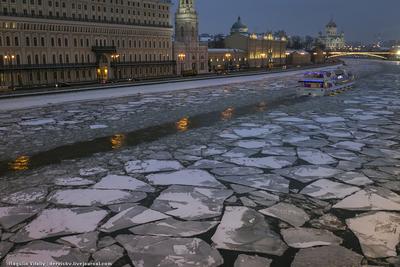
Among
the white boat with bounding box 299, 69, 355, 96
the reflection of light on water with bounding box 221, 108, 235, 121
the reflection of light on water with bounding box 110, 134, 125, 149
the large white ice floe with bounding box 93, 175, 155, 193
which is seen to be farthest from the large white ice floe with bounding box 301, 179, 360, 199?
the white boat with bounding box 299, 69, 355, 96

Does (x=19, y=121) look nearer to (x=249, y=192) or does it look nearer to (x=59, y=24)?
(x=249, y=192)

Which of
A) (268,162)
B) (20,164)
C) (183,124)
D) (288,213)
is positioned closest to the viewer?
(288,213)

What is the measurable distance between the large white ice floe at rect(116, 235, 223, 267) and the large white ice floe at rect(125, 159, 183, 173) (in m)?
4.04

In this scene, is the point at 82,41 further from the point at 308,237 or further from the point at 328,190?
the point at 308,237

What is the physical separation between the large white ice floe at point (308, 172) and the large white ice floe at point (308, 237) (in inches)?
111

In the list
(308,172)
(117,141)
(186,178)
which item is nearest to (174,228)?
(186,178)

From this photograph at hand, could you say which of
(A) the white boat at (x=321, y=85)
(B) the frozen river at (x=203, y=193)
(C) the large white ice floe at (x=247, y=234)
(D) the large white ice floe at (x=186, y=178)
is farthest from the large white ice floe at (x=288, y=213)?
(A) the white boat at (x=321, y=85)

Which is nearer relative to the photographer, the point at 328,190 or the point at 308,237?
the point at 308,237

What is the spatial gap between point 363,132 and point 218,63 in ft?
236

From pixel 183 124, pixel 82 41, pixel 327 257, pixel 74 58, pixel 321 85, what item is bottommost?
pixel 327 257

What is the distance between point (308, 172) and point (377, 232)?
140 inches

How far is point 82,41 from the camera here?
2248 inches

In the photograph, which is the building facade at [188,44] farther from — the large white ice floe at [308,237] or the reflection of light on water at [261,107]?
the large white ice floe at [308,237]

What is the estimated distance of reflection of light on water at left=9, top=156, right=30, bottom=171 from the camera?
11.3 metres
